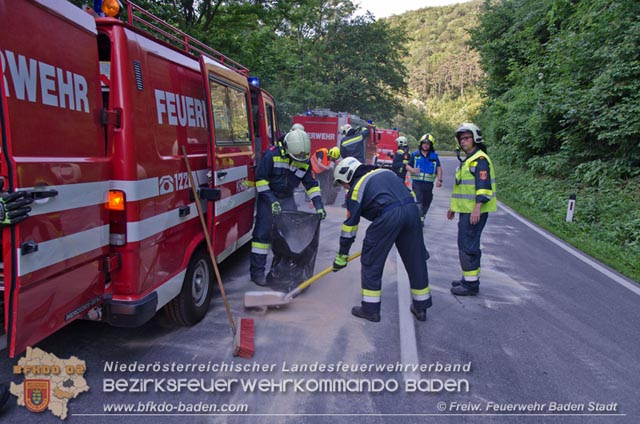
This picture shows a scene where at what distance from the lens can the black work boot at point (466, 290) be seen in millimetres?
4965

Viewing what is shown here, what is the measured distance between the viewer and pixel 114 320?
3.00 metres

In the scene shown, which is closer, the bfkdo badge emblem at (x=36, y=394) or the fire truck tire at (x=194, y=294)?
the bfkdo badge emblem at (x=36, y=394)

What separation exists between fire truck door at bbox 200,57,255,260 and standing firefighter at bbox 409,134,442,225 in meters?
3.76

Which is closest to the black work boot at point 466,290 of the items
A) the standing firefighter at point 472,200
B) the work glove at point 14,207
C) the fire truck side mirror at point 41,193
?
the standing firefighter at point 472,200

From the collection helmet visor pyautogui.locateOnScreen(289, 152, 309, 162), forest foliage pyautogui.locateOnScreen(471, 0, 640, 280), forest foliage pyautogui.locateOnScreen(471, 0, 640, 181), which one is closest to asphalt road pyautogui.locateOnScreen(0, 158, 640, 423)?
helmet visor pyautogui.locateOnScreen(289, 152, 309, 162)

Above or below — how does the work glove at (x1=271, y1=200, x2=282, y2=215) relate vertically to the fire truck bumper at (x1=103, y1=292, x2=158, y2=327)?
above

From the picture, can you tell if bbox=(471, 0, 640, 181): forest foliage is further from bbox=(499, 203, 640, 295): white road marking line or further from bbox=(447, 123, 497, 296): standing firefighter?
bbox=(447, 123, 497, 296): standing firefighter

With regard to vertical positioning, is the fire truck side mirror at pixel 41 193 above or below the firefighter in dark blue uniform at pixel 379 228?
above

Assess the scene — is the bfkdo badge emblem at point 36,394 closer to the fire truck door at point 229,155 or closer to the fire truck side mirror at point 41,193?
the fire truck side mirror at point 41,193

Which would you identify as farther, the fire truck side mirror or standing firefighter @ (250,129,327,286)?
standing firefighter @ (250,129,327,286)

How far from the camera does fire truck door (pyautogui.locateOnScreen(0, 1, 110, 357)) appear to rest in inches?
87.4

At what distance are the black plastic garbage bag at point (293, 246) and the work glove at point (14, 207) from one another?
2.79 metres

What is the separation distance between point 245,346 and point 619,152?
1039 cm

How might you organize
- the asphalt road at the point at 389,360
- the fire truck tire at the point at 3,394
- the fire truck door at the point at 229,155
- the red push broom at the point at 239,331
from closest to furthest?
the fire truck tire at the point at 3,394
the asphalt road at the point at 389,360
the red push broom at the point at 239,331
the fire truck door at the point at 229,155
